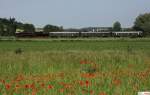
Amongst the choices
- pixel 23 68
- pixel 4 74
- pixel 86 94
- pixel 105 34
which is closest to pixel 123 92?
pixel 86 94

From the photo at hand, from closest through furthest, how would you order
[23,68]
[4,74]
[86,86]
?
[86,86] < [4,74] < [23,68]

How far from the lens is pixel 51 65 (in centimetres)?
1659

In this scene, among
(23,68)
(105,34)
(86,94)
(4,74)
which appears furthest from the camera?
(105,34)

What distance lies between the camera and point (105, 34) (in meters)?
148

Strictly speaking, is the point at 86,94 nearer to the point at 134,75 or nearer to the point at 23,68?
the point at 134,75

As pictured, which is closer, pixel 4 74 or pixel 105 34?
pixel 4 74

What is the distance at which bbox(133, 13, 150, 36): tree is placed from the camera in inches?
6205

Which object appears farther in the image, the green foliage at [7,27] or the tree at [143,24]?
the green foliage at [7,27]

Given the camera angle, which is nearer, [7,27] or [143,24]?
[143,24]

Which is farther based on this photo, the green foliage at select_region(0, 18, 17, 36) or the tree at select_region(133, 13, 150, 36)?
the green foliage at select_region(0, 18, 17, 36)

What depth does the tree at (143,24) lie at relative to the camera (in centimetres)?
15760

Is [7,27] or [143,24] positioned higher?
[143,24]

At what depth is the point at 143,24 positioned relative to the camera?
163 meters

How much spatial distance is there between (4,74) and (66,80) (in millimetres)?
3356
